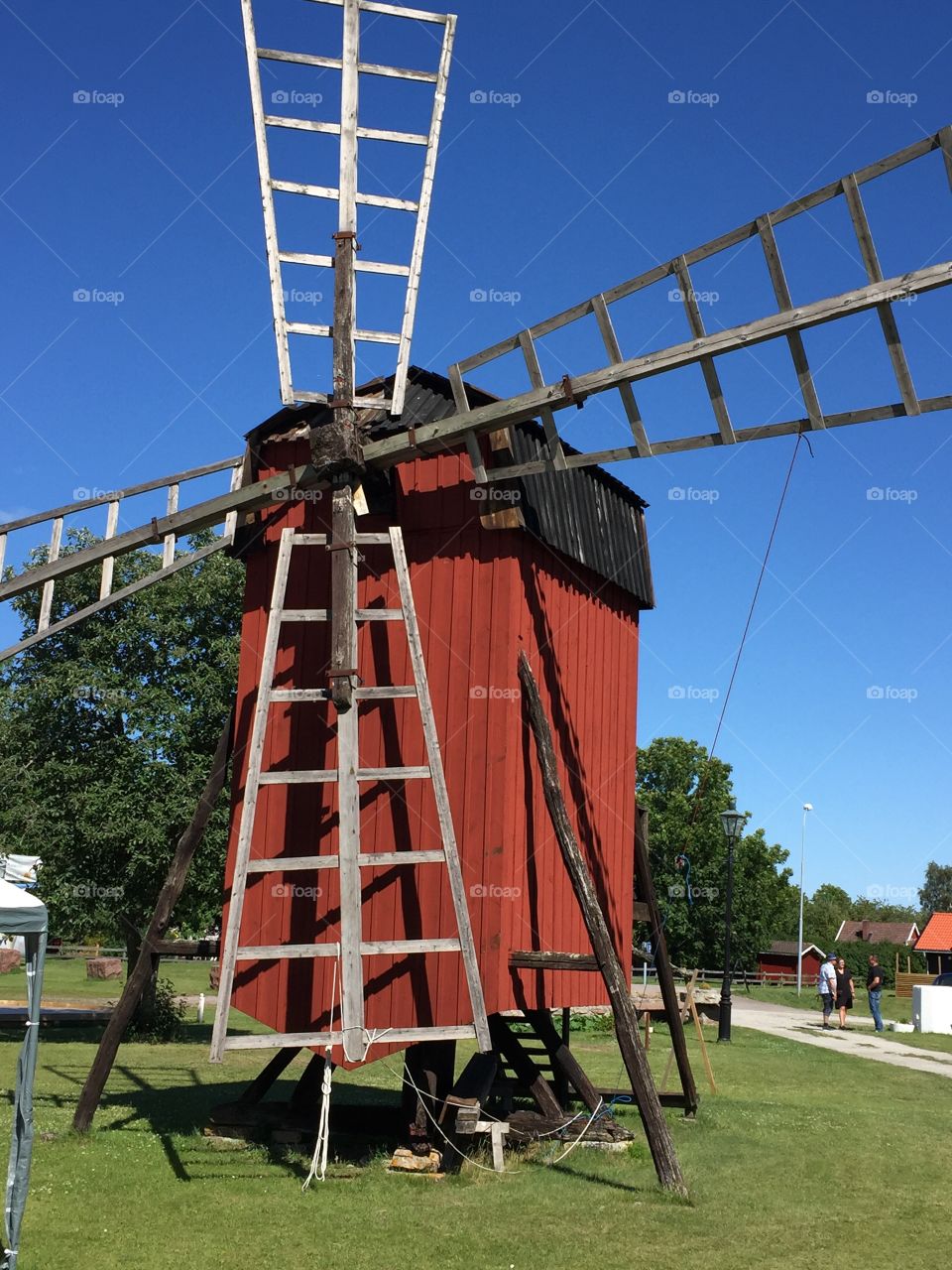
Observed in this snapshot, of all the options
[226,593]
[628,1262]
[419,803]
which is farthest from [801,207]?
[226,593]

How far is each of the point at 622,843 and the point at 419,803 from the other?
388cm

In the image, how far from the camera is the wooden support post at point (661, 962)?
13.8 m

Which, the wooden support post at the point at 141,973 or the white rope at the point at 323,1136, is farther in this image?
the wooden support post at the point at 141,973

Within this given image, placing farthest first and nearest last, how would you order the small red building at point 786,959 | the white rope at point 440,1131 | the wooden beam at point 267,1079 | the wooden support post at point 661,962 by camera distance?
the small red building at point 786,959
the wooden support post at point 661,962
the wooden beam at point 267,1079
the white rope at point 440,1131

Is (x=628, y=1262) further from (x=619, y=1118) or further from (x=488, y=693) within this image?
(x=619, y=1118)

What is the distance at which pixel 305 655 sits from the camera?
13.2 m

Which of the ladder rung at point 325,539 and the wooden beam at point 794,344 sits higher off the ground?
the wooden beam at point 794,344

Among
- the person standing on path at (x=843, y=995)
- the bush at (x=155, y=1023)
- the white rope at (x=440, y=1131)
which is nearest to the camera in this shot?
the white rope at (x=440, y=1131)

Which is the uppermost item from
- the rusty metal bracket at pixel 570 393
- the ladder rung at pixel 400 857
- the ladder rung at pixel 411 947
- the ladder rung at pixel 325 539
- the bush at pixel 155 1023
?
the rusty metal bracket at pixel 570 393

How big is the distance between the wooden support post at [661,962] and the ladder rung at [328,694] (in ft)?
13.1

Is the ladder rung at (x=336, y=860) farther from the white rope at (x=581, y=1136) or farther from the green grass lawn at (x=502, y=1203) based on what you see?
the white rope at (x=581, y=1136)

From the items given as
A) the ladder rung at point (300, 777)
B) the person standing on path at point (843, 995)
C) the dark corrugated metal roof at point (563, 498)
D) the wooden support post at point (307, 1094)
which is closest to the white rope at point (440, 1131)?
the wooden support post at point (307, 1094)

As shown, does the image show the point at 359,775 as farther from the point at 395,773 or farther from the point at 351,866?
the point at 351,866

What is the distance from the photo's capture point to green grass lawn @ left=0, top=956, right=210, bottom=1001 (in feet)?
109
